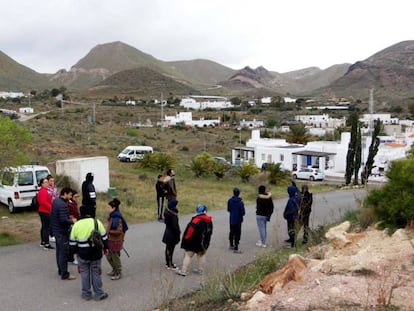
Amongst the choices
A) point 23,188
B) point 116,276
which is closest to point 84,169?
point 23,188

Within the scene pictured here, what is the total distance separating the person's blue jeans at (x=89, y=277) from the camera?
7.61 meters

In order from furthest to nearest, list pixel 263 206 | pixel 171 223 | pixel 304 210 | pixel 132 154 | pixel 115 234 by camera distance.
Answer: pixel 132 154
pixel 304 210
pixel 263 206
pixel 171 223
pixel 115 234

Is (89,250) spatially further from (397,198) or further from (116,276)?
(397,198)

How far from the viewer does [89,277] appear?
7.66 m

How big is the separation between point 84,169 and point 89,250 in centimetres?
1181

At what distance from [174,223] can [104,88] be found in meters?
146

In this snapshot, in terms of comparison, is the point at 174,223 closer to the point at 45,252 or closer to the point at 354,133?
the point at 45,252

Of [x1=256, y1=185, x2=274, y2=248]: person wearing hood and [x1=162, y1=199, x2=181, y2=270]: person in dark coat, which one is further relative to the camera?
[x1=256, y1=185, x2=274, y2=248]: person wearing hood

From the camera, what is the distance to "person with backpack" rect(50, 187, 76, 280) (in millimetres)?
8672

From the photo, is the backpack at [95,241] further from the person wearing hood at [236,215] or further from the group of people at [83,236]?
the person wearing hood at [236,215]

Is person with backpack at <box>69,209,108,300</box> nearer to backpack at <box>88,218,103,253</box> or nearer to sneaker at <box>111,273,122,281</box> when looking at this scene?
backpack at <box>88,218,103,253</box>

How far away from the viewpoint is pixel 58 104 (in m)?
96.9

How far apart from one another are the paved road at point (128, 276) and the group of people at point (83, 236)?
23 cm

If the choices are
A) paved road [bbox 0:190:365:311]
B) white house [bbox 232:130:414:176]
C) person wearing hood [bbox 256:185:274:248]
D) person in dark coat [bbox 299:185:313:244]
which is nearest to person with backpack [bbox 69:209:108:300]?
paved road [bbox 0:190:365:311]
